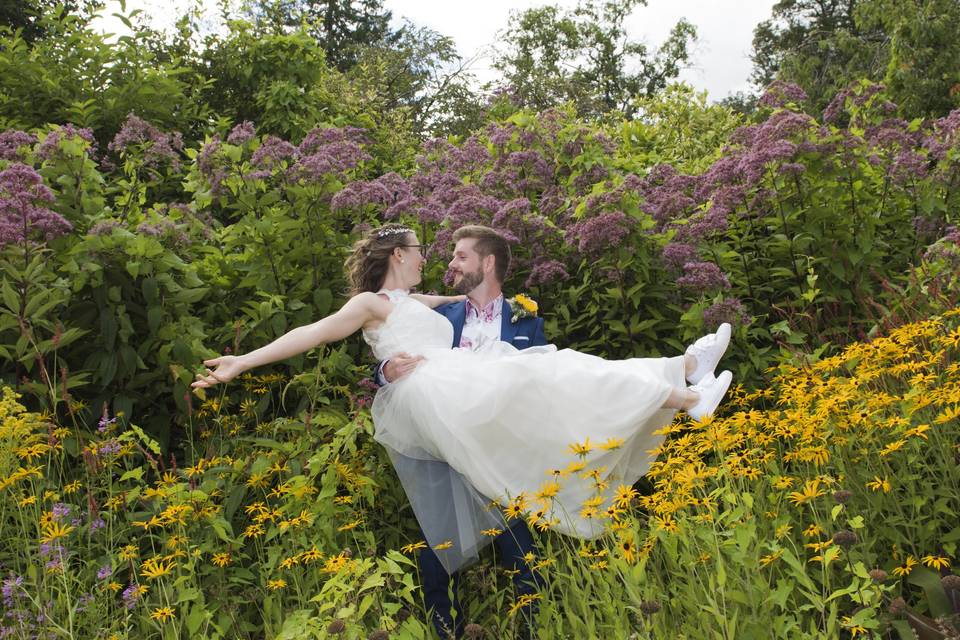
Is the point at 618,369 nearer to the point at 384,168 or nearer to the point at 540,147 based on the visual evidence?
the point at 540,147

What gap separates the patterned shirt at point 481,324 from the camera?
3.60m

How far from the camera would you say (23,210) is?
11.4ft

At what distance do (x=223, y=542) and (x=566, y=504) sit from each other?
1482 mm

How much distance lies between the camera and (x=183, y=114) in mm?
7227

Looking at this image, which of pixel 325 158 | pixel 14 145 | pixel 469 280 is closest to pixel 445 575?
pixel 469 280

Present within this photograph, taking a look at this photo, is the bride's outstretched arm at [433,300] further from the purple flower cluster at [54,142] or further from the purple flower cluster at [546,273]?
the purple flower cluster at [54,142]

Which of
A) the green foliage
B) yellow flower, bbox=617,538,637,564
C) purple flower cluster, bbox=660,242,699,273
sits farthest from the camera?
the green foliage

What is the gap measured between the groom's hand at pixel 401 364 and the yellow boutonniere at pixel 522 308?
56 cm

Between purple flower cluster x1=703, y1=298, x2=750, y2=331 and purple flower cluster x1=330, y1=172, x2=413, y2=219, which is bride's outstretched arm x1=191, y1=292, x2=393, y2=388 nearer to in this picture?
purple flower cluster x1=330, y1=172, x2=413, y2=219

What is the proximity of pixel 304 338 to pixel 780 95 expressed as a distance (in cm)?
348

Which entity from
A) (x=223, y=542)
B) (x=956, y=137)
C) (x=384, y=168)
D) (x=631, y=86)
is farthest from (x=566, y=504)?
(x=631, y=86)

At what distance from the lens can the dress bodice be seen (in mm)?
3396

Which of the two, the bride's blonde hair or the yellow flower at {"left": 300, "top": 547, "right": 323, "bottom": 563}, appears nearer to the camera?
the yellow flower at {"left": 300, "top": 547, "right": 323, "bottom": 563}

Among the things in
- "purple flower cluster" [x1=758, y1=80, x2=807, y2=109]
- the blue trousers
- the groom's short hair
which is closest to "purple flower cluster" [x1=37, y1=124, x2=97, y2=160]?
the groom's short hair
